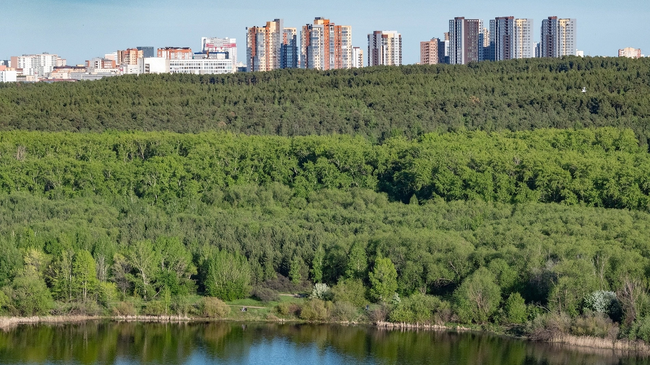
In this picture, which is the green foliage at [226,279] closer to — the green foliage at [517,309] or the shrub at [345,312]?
the shrub at [345,312]

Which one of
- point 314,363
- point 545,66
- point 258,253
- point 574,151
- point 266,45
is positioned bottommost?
point 314,363

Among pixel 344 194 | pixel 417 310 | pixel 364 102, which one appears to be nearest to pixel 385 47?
pixel 364 102

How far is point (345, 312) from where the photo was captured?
4250cm

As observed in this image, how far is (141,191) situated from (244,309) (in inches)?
826

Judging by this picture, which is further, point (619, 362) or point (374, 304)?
point (374, 304)

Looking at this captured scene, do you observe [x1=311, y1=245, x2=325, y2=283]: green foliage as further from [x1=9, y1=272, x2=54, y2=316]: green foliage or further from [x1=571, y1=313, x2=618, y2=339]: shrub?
[x1=571, y1=313, x2=618, y2=339]: shrub

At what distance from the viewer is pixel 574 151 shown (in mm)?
65188

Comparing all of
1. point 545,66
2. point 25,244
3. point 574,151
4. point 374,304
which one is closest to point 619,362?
point 374,304

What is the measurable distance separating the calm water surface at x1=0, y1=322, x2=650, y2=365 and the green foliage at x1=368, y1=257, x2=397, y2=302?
1640 mm

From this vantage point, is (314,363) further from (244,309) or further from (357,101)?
(357,101)

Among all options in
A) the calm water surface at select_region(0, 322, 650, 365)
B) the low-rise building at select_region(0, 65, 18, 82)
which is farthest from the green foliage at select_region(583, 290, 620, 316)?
the low-rise building at select_region(0, 65, 18, 82)

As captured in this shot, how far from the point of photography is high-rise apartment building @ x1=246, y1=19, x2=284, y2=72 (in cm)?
16350

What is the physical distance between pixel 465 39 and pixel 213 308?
12154 centimetres

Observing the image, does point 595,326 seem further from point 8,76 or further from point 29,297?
point 8,76
